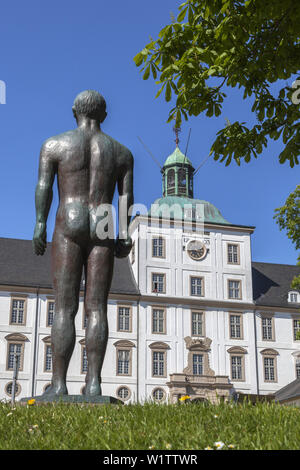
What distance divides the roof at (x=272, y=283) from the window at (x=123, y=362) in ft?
34.4

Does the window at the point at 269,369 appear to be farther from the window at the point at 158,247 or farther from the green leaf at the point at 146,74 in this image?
the green leaf at the point at 146,74

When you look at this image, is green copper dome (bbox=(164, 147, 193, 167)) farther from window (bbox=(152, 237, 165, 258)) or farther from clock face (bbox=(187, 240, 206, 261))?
window (bbox=(152, 237, 165, 258))

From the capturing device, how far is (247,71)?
8.49 meters

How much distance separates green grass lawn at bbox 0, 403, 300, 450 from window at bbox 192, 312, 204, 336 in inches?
1511

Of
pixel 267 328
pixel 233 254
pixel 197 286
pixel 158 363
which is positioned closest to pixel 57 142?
pixel 158 363

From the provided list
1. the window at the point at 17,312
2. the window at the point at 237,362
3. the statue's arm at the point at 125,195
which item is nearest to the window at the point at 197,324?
the window at the point at 237,362

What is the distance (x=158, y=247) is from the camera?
45.8 metres

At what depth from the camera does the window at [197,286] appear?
45.2m

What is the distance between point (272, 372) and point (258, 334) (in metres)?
2.81

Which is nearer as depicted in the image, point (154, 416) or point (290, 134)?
point (154, 416)

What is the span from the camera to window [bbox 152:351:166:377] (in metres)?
42.5
